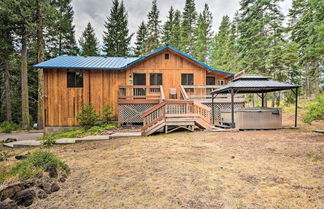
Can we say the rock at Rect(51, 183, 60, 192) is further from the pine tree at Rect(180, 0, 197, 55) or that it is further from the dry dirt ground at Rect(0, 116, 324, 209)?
the pine tree at Rect(180, 0, 197, 55)

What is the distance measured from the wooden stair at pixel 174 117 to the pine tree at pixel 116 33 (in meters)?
20.2

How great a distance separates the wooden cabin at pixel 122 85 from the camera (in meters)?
11.0

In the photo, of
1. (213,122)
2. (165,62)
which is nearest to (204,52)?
(165,62)

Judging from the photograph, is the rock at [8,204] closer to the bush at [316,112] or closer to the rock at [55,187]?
the rock at [55,187]

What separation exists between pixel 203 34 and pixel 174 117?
23.9 metres

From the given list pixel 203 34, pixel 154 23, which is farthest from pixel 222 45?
pixel 154 23

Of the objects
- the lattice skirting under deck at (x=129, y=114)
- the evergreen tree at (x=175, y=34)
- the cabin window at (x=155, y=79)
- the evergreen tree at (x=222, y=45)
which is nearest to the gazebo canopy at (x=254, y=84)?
the cabin window at (x=155, y=79)

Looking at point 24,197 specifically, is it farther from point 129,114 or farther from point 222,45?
point 222,45

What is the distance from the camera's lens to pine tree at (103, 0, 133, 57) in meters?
25.9

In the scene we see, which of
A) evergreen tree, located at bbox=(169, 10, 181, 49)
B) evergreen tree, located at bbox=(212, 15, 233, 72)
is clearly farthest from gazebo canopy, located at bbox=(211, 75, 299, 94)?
evergreen tree, located at bbox=(169, 10, 181, 49)

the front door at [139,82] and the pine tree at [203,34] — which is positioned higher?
the pine tree at [203,34]

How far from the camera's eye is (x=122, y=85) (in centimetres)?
1138

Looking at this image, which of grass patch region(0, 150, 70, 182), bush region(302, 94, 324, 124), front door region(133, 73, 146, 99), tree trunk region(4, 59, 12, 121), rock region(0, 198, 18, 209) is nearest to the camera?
rock region(0, 198, 18, 209)

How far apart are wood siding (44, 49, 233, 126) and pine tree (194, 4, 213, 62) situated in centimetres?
1584
